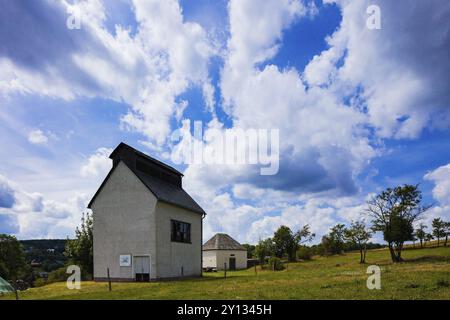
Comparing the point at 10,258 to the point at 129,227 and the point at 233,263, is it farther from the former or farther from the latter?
the point at 129,227

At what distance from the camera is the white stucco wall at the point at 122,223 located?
98.4 feet

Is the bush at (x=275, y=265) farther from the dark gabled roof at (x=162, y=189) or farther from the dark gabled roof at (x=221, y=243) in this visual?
the dark gabled roof at (x=162, y=189)

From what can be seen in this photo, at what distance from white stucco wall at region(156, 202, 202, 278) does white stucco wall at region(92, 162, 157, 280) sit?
86cm

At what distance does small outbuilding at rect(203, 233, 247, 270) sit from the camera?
209 ft

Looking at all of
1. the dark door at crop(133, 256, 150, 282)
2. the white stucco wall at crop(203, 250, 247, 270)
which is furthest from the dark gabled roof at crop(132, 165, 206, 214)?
the white stucco wall at crop(203, 250, 247, 270)

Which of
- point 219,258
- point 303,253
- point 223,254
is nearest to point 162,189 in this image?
point 219,258

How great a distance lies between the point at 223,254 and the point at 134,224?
120 feet

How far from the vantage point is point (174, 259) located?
32.9 m

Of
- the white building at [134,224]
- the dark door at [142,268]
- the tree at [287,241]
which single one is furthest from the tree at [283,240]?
the dark door at [142,268]

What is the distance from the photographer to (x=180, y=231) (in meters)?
34.8

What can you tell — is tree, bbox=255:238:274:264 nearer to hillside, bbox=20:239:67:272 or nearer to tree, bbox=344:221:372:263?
tree, bbox=344:221:372:263

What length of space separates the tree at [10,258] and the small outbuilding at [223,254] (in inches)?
1110
